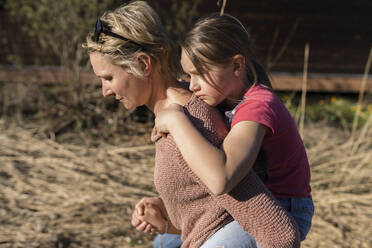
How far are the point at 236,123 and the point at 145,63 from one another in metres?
0.44

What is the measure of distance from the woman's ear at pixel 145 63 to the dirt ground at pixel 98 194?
6.01ft

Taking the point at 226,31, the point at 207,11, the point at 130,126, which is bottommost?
the point at 130,126

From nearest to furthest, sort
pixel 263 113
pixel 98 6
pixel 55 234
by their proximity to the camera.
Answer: pixel 263 113
pixel 55 234
pixel 98 6

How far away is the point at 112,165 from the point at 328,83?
4.05 metres

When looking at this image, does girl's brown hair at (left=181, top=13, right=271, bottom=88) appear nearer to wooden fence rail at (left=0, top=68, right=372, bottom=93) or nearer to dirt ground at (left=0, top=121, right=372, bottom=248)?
dirt ground at (left=0, top=121, right=372, bottom=248)

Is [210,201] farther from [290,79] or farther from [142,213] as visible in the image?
[290,79]

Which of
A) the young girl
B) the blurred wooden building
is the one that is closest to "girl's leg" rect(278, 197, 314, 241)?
the young girl

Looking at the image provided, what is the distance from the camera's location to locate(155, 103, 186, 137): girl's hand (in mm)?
1356

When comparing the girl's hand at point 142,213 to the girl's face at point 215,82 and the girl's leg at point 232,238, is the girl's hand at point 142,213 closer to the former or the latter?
the girl's leg at point 232,238

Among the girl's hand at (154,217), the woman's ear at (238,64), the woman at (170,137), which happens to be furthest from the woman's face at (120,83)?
the girl's hand at (154,217)

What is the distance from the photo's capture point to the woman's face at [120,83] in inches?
62.5

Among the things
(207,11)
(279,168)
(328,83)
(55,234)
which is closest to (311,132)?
(328,83)

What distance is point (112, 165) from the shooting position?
13.1ft

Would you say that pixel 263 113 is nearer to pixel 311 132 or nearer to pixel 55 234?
pixel 55 234
